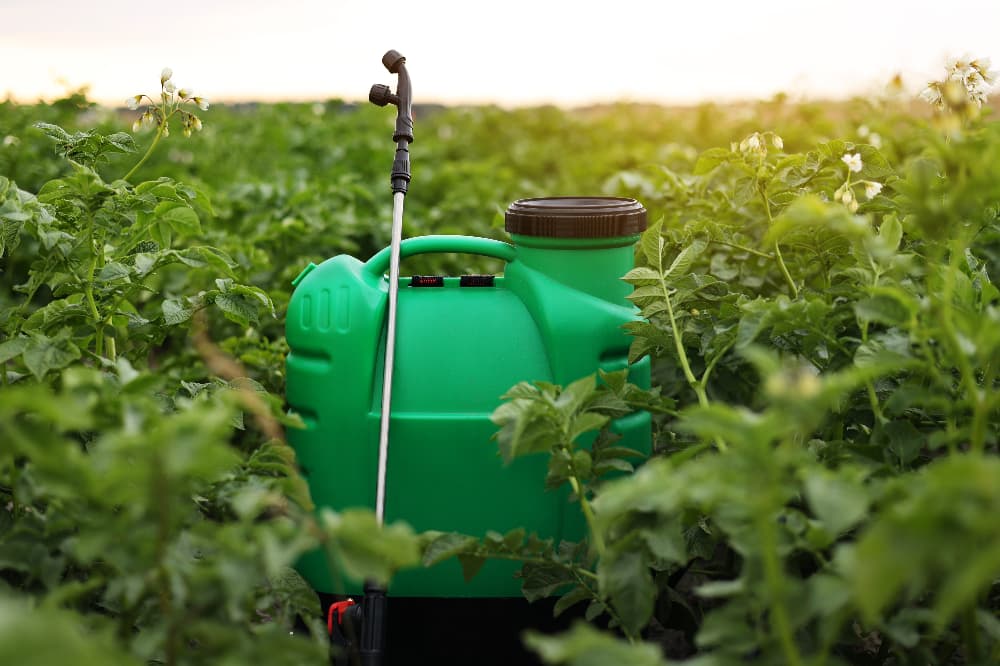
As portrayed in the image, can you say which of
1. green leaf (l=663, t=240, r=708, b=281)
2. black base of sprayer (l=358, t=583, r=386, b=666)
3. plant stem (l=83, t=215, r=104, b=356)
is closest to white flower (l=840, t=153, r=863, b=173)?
green leaf (l=663, t=240, r=708, b=281)

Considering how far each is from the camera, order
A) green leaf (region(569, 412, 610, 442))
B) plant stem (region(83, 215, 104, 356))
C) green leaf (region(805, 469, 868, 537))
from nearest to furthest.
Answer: green leaf (region(805, 469, 868, 537)), green leaf (region(569, 412, 610, 442)), plant stem (region(83, 215, 104, 356))

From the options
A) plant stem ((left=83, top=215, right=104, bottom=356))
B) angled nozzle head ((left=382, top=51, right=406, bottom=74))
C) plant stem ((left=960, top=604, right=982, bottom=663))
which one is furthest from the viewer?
angled nozzle head ((left=382, top=51, right=406, bottom=74))

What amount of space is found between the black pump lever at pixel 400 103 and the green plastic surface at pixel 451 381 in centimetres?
30

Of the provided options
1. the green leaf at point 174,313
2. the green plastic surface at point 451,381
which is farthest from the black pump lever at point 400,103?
the green leaf at point 174,313

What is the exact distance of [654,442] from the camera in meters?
2.45

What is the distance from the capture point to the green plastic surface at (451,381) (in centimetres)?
212

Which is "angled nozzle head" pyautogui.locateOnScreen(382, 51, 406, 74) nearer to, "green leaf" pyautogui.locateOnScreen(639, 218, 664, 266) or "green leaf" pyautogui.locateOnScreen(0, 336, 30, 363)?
"green leaf" pyautogui.locateOnScreen(639, 218, 664, 266)

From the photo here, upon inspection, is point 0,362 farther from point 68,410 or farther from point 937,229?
point 937,229

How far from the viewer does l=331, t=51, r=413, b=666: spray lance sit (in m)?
1.88

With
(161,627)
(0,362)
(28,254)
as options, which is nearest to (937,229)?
(161,627)

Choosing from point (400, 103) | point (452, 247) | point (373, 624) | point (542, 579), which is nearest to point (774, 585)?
point (542, 579)

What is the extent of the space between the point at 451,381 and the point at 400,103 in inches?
28.8

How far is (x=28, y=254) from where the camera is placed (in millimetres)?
3814

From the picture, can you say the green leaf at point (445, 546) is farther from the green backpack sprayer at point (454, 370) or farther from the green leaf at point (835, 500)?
the green leaf at point (835, 500)
